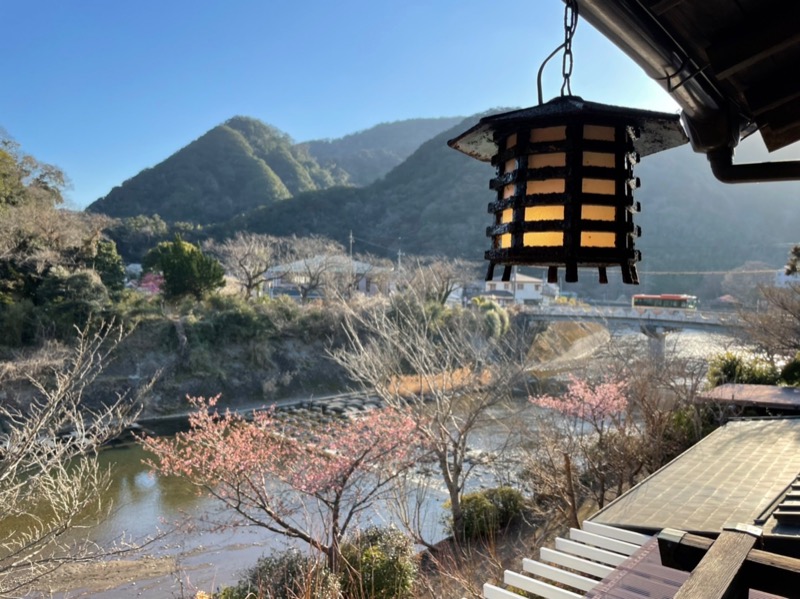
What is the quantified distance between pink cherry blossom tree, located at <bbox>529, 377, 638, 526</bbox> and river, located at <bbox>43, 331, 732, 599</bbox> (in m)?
2.11

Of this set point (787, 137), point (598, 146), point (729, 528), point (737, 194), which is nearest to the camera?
point (729, 528)

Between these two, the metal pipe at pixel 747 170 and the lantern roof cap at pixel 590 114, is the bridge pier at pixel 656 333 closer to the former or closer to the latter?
the metal pipe at pixel 747 170

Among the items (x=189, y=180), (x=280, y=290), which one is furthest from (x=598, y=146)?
(x=189, y=180)

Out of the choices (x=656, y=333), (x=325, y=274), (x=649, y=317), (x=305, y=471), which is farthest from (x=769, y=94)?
(x=325, y=274)

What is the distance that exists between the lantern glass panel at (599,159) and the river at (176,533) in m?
6.37

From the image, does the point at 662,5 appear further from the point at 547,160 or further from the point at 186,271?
the point at 186,271

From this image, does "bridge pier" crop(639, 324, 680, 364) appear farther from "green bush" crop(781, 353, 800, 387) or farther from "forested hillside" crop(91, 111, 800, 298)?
"forested hillside" crop(91, 111, 800, 298)

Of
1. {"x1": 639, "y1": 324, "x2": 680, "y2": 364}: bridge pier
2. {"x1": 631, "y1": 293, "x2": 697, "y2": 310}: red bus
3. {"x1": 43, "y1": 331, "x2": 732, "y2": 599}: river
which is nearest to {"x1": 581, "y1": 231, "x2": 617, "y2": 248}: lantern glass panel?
{"x1": 43, "y1": 331, "x2": 732, "y2": 599}: river

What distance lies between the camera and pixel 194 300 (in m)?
19.7

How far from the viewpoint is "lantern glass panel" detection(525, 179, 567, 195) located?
4.96 ft

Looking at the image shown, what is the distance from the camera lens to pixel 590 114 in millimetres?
1459

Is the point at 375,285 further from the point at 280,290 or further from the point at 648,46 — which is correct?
the point at 648,46

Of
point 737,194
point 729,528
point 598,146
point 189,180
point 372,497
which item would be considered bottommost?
point 372,497

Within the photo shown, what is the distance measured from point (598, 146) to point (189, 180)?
5016 cm
